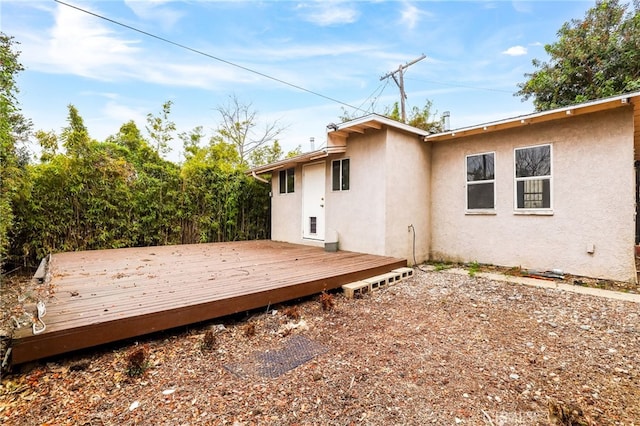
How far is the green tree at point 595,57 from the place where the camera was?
850 cm

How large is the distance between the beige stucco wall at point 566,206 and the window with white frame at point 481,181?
116mm

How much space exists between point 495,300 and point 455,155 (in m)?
3.48

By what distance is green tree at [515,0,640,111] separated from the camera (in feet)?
27.9

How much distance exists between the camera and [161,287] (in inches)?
132

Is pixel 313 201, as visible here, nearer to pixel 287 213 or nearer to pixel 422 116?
pixel 287 213

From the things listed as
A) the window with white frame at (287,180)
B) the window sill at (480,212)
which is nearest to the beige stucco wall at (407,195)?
the window sill at (480,212)

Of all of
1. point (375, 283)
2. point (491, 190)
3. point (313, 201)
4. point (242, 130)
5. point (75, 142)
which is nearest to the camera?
point (375, 283)

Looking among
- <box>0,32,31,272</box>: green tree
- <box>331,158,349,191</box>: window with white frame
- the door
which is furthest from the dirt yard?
the door

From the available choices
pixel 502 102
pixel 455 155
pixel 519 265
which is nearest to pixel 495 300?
pixel 519 265

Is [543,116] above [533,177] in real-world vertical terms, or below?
above

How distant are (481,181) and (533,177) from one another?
87cm

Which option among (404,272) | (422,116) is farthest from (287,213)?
(422,116)

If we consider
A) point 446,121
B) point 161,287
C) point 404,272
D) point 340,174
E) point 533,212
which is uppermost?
point 446,121

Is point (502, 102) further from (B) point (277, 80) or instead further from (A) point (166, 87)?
(A) point (166, 87)
